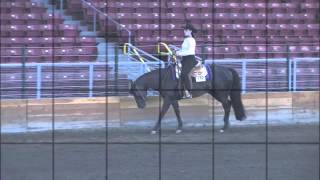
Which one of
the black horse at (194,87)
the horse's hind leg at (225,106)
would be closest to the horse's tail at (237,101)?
the black horse at (194,87)

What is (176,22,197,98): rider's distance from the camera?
8.47m

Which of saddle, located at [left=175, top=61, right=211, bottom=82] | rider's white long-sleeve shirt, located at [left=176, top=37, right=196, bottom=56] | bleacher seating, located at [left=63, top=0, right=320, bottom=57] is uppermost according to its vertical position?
bleacher seating, located at [left=63, top=0, right=320, bottom=57]

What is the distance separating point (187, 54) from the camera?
870cm

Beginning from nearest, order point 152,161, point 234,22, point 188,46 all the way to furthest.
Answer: point 152,161, point 188,46, point 234,22

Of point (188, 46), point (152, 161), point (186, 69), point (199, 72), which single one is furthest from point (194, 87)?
point (152, 161)

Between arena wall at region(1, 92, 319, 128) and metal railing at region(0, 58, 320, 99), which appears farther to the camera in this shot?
arena wall at region(1, 92, 319, 128)

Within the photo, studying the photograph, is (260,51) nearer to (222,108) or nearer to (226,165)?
(222,108)

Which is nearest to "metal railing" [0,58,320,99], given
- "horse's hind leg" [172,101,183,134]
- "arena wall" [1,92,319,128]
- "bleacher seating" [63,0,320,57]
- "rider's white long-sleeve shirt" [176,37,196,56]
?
"arena wall" [1,92,319,128]

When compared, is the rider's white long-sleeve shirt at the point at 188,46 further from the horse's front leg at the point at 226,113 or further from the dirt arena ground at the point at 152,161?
the horse's front leg at the point at 226,113

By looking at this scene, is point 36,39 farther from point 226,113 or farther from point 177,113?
point 226,113

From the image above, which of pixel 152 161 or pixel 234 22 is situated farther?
pixel 234 22

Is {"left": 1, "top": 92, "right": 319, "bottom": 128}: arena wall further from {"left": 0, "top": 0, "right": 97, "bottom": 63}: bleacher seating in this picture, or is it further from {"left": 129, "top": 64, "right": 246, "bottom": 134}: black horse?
{"left": 0, "top": 0, "right": 97, "bottom": 63}: bleacher seating

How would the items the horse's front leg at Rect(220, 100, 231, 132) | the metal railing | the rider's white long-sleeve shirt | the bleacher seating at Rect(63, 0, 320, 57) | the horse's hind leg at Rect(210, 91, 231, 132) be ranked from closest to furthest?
the rider's white long-sleeve shirt < the metal railing < the horse's hind leg at Rect(210, 91, 231, 132) < the horse's front leg at Rect(220, 100, 231, 132) < the bleacher seating at Rect(63, 0, 320, 57)

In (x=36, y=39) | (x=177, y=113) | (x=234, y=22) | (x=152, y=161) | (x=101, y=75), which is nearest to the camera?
(x=152, y=161)
